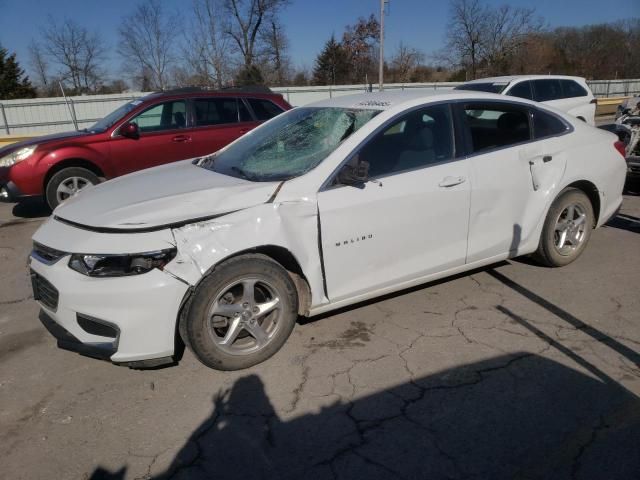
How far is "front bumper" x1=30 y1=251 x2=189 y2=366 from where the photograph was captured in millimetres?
2717

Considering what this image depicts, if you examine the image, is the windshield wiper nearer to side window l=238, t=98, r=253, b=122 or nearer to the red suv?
the red suv

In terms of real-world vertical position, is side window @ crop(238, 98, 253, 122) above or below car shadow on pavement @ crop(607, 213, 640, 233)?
above

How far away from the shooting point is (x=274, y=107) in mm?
8352

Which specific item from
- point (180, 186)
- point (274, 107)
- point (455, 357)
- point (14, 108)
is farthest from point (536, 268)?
point (14, 108)

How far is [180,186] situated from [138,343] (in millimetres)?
1108

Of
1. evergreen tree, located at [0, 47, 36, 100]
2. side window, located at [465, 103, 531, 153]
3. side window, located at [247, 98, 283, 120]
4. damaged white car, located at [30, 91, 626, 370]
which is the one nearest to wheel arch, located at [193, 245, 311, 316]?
damaged white car, located at [30, 91, 626, 370]

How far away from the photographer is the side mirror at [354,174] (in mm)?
3146

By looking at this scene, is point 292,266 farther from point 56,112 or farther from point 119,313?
point 56,112

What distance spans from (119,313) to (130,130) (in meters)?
5.11

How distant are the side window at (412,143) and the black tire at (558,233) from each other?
51.4 inches

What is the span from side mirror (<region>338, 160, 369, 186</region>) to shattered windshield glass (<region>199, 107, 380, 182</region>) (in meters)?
0.20

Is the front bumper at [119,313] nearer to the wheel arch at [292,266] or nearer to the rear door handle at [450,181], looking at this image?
the wheel arch at [292,266]

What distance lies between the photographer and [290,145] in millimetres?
3742

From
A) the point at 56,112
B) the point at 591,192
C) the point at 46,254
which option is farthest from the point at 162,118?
the point at 56,112
